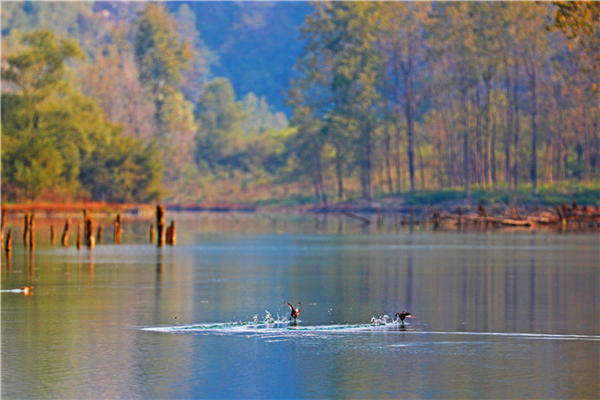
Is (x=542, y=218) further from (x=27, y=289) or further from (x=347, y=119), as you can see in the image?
(x=27, y=289)

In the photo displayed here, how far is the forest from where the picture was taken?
273ft

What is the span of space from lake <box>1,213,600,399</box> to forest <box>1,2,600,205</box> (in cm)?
3652

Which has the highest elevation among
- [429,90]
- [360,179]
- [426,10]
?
[426,10]

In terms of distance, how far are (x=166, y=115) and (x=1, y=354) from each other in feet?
363

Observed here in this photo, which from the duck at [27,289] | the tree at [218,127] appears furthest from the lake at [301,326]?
the tree at [218,127]

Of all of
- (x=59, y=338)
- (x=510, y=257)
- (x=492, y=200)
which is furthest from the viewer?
(x=492, y=200)

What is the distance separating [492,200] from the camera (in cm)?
8406

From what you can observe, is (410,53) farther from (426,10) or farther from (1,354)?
(1,354)

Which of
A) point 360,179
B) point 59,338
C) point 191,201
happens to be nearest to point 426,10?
point 360,179

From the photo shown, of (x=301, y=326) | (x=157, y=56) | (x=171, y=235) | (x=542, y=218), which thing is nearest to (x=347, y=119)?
(x=542, y=218)

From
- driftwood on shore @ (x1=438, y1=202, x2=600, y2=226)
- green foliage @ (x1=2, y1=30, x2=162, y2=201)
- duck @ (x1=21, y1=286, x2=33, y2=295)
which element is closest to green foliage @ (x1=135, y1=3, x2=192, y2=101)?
green foliage @ (x1=2, y1=30, x2=162, y2=201)

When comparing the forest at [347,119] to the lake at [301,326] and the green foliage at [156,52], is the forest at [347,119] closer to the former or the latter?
the green foliage at [156,52]

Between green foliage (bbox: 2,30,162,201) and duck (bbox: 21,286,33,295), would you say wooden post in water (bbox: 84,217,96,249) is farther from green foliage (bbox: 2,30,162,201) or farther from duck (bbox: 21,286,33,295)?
Result: green foliage (bbox: 2,30,162,201)

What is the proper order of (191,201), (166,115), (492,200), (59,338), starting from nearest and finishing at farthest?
(59,338) < (492,200) < (191,201) < (166,115)
